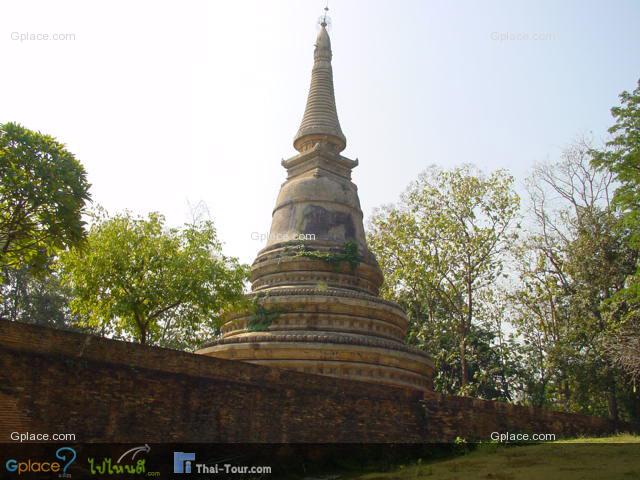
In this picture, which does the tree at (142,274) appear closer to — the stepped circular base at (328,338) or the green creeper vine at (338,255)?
the stepped circular base at (328,338)

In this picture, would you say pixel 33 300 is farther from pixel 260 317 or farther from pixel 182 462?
→ pixel 182 462

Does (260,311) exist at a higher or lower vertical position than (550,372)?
higher

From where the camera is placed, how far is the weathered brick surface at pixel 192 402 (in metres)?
11.2

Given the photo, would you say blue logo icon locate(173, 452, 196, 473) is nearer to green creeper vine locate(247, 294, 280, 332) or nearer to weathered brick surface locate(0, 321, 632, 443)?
weathered brick surface locate(0, 321, 632, 443)

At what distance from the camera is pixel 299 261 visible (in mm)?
24797

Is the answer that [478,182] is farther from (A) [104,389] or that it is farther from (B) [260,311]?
(A) [104,389]

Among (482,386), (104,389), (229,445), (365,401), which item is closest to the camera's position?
(104,389)

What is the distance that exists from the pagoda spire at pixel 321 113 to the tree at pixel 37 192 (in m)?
16.3

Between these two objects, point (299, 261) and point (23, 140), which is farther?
point (299, 261)

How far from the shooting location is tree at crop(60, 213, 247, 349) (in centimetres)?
1839

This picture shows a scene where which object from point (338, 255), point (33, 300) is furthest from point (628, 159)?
point (33, 300)

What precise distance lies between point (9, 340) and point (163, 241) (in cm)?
842

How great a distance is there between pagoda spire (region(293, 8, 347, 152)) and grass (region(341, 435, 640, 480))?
17866 mm

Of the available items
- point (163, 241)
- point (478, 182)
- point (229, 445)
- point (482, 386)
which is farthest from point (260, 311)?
point (482, 386)
